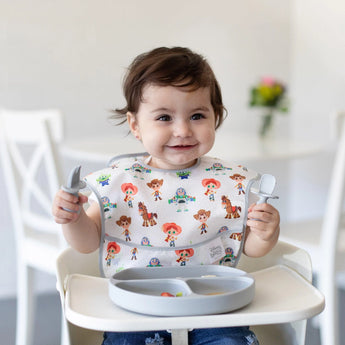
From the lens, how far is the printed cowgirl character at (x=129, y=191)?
113cm

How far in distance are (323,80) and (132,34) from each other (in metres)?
0.99

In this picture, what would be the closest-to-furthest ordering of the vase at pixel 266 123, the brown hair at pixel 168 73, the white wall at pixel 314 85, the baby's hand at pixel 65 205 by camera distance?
the baby's hand at pixel 65 205 → the brown hair at pixel 168 73 → the vase at pixel 266 123 → the white wall at pixel 314 85

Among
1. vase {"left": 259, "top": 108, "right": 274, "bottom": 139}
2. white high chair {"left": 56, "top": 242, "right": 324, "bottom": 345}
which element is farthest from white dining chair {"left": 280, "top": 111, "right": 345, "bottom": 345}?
white high chair {"left": 56, "top": 242, "right": 324, "bottom": 345}

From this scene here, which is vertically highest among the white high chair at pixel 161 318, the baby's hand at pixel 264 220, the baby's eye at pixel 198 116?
the baby's eye at pixel 198 116

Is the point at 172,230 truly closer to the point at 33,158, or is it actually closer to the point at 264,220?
the point at 264,220

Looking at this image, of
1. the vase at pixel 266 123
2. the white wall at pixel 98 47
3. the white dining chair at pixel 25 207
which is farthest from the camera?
the white wall at pixel 98 47

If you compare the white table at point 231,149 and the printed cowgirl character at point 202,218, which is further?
the white table at point 231,149

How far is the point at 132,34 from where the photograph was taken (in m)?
2.94

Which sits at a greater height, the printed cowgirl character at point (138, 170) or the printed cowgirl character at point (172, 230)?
the printed cowgirl character at point (138, 170)

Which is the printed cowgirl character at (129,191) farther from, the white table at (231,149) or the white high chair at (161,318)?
the white table at (231,149)

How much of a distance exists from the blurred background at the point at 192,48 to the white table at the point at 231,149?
414 mm

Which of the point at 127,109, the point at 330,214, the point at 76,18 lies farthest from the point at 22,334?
the point at 76,18

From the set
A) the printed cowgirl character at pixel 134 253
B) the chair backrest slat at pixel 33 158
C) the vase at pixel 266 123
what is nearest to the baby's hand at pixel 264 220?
the printed cowgirl character at pixel 134 253

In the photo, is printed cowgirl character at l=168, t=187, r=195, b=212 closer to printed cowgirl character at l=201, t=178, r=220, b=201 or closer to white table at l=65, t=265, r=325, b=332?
printed cowgirl character at l=201, t=178, r=220, b=201
